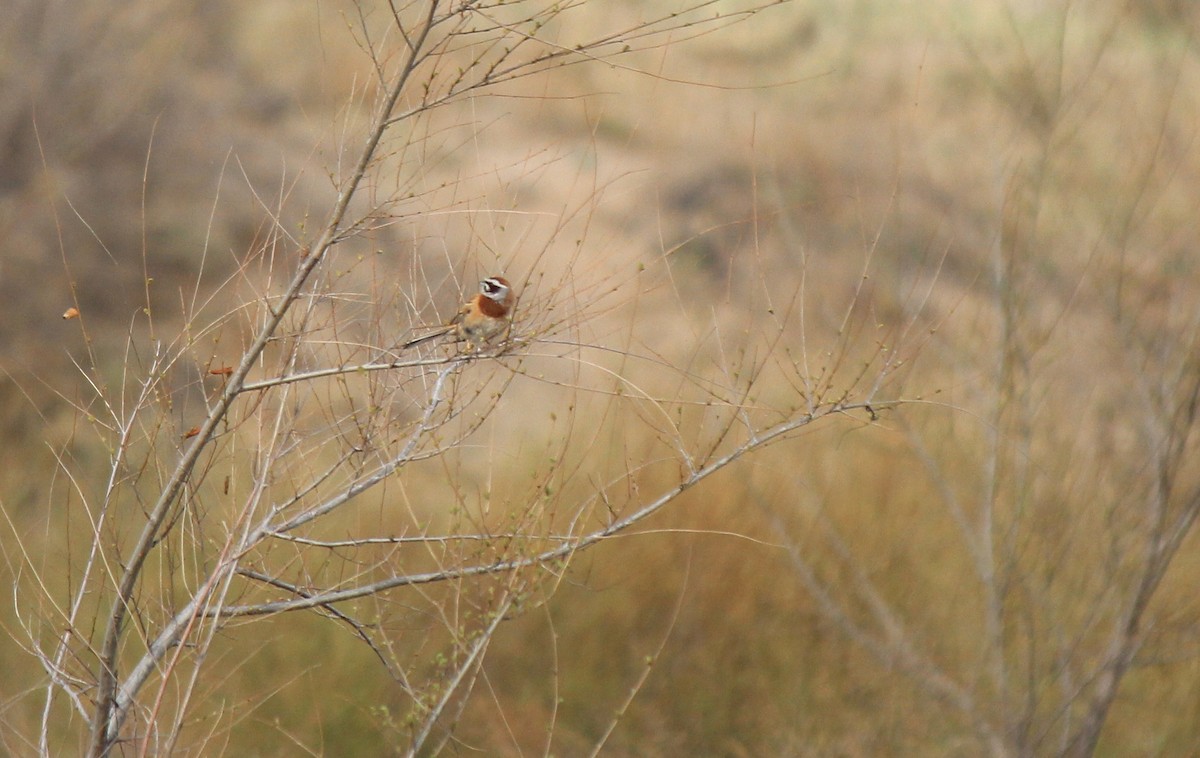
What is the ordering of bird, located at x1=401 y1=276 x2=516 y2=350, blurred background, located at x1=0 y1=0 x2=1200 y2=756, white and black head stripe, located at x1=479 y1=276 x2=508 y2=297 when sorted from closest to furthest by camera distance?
bird, located at x1=401 y1=276 x2=516 y2=350 → white and black head stripe, located at x1=479 y1=276 x2=508 y2=297 → blurred background, located at x1=0 y1=0 x2=1200 y2=756

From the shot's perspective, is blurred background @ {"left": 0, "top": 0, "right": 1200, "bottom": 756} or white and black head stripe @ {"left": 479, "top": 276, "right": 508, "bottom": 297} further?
blurred background @ {"left": 0, "top": 0, "right": 1200, "bottom": 756}

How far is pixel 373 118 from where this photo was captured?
2467 mm

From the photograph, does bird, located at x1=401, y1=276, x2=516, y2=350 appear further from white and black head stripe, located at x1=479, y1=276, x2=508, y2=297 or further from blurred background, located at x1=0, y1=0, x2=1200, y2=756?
blurred background, located at x1=0, y1=0, x2=1200, y2=756

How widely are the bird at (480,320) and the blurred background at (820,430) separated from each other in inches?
5.2

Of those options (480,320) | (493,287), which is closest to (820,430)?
(493,287)

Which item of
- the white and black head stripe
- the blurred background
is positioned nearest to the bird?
the white and black head stripe

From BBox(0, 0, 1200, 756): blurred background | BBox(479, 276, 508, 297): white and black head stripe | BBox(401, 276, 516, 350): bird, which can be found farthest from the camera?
BBox(0, 0, 1200, 756): blurred background

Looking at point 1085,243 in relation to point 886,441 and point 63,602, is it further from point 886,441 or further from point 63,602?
point 63,602

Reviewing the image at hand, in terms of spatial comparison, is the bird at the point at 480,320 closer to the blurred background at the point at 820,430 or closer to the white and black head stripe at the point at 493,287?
the white and black head stripe at the point at 493,287

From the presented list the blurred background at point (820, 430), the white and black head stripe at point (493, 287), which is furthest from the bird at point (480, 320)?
the blurred background at point (820, 430)

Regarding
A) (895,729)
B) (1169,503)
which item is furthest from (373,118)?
(895,729)

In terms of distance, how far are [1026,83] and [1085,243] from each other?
1105 mm

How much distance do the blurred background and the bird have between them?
13 centimetres

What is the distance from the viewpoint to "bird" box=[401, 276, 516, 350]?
8.71 feet
